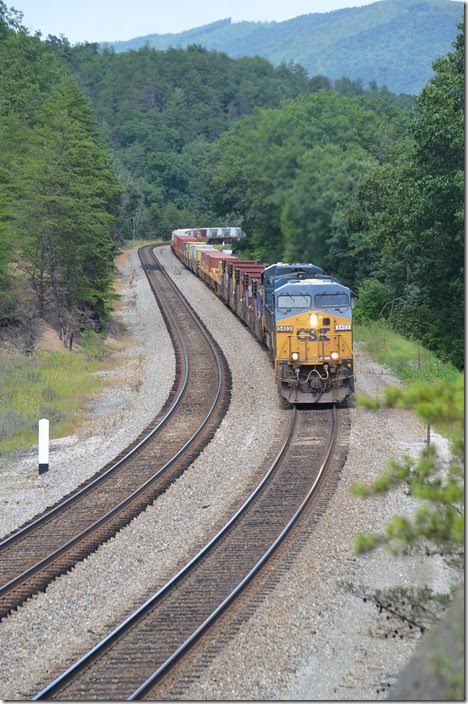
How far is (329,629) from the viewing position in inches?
434

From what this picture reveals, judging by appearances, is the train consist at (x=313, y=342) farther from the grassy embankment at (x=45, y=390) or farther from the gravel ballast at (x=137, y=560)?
the grassy embankment at (x=45, y=390)

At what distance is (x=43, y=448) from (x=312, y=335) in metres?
7.66

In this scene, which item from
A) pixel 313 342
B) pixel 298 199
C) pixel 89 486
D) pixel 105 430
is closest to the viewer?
pixel 89 486

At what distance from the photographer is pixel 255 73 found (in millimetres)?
194750

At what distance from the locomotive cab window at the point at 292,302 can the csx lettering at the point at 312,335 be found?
27.4 inches

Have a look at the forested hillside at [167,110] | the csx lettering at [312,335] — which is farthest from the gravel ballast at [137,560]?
the forested hillside at [167,110]

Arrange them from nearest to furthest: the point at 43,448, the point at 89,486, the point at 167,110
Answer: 1. the point at 89,486
2. the point at 43,448
3. the point at 167,110

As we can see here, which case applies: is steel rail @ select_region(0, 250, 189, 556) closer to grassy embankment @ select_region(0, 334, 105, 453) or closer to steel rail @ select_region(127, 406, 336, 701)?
grassy embankment @ select_region(0, 334, 105, 453)

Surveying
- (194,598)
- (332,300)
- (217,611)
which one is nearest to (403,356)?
(332,300)

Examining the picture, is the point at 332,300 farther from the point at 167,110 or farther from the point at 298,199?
the point at 167,110

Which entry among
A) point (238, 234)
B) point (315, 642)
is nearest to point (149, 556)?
point (315, 642)

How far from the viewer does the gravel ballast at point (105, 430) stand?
1755 centimetres

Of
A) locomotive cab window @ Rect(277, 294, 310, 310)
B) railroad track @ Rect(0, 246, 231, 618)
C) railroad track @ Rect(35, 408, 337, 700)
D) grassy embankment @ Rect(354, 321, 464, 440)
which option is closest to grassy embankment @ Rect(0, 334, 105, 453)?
railroad track @ Rect(0, 246, 231, 618)

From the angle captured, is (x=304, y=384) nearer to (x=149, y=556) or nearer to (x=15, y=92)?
(x=149, y=556)
